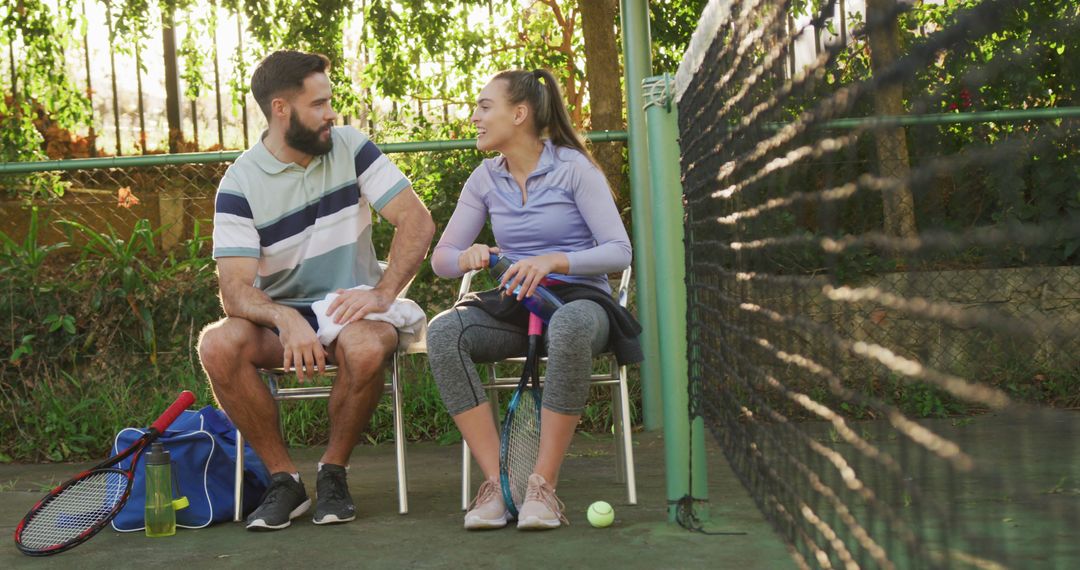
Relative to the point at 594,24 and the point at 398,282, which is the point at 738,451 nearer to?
the point at 398,282

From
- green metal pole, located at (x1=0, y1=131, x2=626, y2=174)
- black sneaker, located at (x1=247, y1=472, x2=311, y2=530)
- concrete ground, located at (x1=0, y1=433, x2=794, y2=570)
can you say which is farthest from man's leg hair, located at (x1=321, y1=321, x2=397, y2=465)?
green metal pole, located at (x1=0, y1=131, x2=626, y2=174)

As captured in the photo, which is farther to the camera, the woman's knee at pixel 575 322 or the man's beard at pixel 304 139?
the man's beard at pixel 304 139

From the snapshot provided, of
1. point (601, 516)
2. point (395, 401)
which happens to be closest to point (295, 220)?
point (395, 401)

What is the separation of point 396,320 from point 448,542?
27.8 inches

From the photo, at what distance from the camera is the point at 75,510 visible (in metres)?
3.06

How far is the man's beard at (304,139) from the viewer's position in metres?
3.40

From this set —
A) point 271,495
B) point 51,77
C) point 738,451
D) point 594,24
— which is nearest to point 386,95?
point 594,24

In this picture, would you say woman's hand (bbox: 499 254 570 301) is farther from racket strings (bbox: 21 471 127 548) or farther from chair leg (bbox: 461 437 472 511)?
racket strings (bbox: 21 471 127 548)

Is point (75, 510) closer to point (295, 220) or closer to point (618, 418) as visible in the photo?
point (295, 220)

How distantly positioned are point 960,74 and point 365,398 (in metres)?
2.38

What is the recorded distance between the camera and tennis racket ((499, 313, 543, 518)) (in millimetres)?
3039

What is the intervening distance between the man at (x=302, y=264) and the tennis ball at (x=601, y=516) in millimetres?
670

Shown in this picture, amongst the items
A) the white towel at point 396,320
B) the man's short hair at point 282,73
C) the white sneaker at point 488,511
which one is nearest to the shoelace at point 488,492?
the white sneaker at point 488,511

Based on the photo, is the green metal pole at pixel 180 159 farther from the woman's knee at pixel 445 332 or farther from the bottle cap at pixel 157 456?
the bottle cap at pixel 157 456
